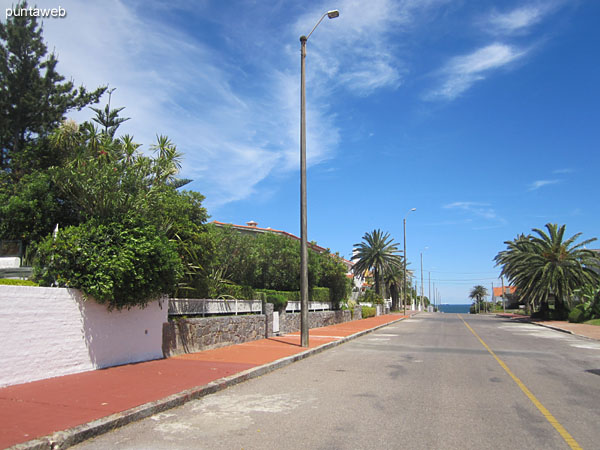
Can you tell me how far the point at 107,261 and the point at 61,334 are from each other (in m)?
1.65

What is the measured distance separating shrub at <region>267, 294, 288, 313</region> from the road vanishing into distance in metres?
8.38

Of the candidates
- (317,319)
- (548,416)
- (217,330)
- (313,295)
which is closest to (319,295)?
(313,295)

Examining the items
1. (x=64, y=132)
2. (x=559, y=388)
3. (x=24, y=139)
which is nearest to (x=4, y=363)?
(x=559, y=388)

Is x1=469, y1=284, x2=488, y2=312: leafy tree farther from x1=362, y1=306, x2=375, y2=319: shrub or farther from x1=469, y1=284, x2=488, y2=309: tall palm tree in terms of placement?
x1=362, y1=306, x2=375, y2=319: shrub

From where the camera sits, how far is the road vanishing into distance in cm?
559

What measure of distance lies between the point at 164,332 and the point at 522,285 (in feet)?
132

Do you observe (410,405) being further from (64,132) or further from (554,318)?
(554,318)

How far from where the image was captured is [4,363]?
772cm

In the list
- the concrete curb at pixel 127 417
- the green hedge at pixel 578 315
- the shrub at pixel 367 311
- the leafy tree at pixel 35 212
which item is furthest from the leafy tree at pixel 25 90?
the green hedge at pixel 578 315

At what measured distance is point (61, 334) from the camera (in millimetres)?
9031

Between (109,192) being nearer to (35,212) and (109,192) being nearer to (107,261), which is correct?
(107,261)

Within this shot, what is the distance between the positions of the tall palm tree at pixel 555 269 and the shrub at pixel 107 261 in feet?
126

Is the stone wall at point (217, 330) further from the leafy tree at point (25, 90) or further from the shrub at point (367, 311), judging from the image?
the shrub at point (367, 311)

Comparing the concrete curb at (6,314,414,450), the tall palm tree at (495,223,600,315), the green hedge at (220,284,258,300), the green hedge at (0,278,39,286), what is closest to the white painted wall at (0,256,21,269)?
the green hedge at (0,278,39,286)
